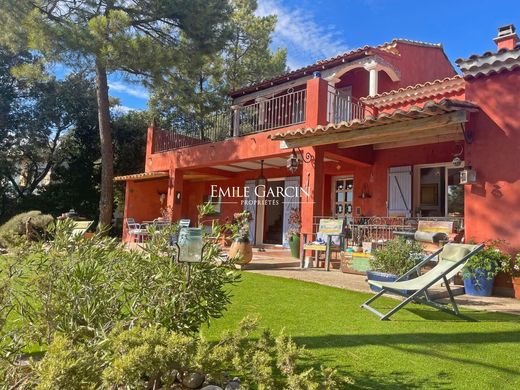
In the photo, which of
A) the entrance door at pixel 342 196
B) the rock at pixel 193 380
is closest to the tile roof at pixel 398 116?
the entrance door at pixel 342 196

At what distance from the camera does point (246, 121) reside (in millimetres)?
13055

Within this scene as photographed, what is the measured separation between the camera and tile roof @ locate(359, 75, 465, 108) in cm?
918

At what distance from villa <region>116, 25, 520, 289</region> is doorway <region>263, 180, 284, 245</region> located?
0.04 metres

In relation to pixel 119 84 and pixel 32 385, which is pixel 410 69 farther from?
pixel 32 385

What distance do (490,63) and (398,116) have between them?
5.72 feet

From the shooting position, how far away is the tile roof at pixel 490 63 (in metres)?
6.64

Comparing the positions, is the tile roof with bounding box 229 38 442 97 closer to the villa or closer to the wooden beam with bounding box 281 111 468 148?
the villa

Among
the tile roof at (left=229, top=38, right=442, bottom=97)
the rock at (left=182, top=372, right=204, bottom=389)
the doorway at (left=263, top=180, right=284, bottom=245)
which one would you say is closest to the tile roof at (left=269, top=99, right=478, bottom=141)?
the tile roof at (left=229, top=38, right=442, bottom=97)

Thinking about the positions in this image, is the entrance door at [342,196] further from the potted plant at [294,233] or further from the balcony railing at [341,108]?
the balcony railing at [341,108]

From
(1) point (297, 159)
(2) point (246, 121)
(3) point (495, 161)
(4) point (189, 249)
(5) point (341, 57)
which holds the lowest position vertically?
(4) point (189, 249)

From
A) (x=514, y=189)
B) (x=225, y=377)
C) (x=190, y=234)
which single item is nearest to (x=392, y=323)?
(x=225, y=377)

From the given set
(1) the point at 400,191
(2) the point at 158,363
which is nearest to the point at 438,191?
(1) the point at 400,191

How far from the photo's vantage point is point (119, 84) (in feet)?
46.8

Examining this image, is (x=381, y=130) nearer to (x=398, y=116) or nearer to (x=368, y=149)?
(x=398, y=116)
